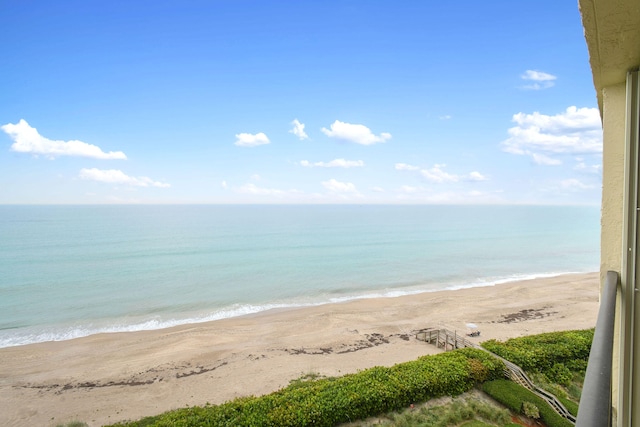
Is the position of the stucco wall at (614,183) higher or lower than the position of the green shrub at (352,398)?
higher

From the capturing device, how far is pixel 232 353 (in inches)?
666

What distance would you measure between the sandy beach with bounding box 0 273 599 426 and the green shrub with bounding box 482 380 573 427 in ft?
18.2

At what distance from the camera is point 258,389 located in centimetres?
1288

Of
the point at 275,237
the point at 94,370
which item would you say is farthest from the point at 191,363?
the point at 275,237

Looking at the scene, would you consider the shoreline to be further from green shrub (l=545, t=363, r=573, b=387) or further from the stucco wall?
the stucco wall

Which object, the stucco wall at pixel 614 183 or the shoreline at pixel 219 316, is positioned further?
the shoreline at pixel 219 316

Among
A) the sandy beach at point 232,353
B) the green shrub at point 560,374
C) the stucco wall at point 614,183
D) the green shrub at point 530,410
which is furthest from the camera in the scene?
the sandy beach at point 232,353

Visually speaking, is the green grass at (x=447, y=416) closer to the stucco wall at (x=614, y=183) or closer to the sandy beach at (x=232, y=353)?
the sandy beach at (x=232, y=353)

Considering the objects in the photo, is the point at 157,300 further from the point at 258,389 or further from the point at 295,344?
the point at 258,389

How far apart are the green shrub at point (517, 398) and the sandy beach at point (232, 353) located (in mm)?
5558

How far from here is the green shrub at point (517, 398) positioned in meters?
8.20

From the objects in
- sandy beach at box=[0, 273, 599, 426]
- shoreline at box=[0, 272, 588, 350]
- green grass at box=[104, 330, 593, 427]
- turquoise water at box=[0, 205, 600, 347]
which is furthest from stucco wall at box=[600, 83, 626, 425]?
turquoise water at box=[0, 205, 600, 347]

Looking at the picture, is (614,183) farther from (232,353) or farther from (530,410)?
(232,353)

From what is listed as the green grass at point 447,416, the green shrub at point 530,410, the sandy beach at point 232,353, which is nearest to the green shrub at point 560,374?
the green shrub at point 530,410
